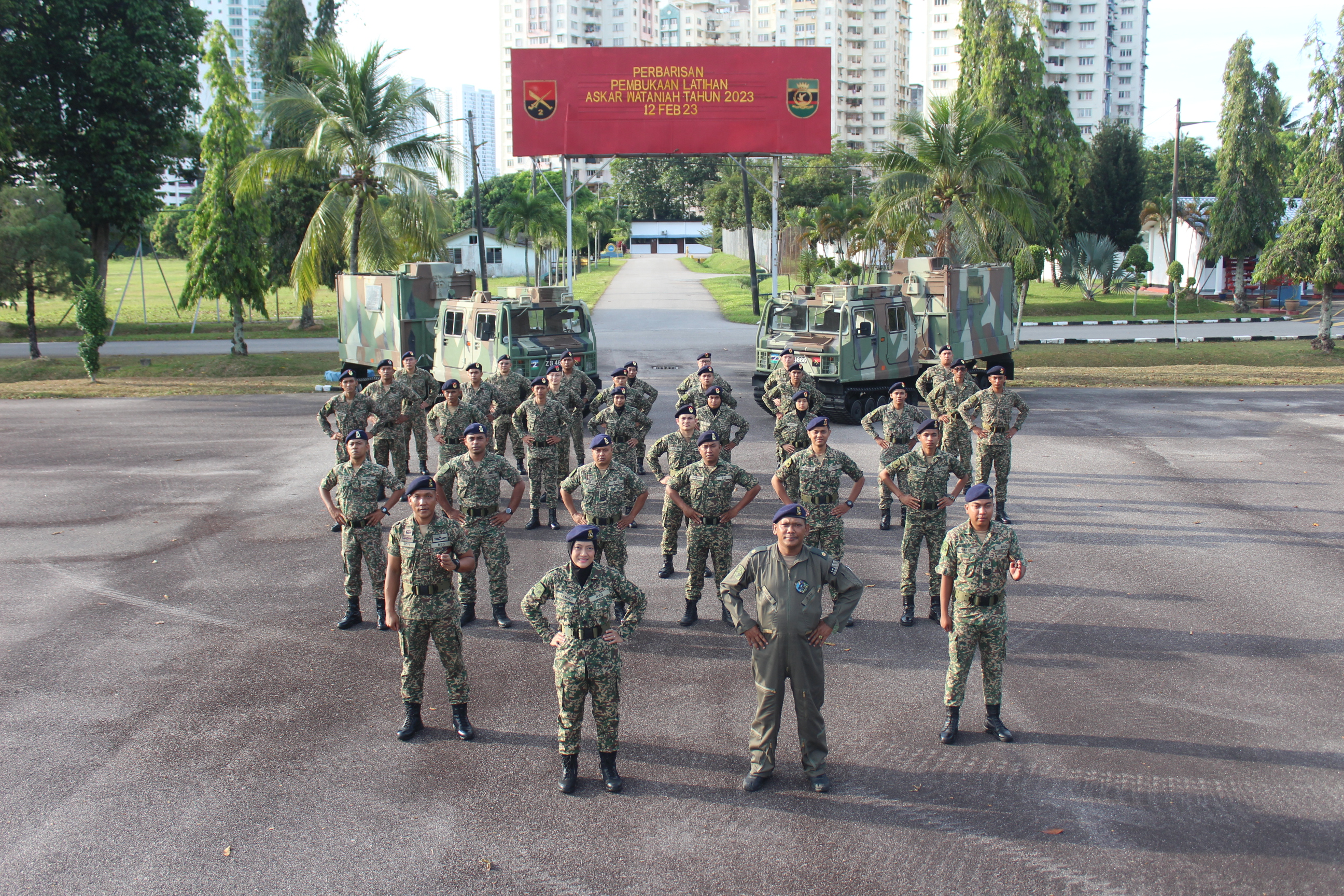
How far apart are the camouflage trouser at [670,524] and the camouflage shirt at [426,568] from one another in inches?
122

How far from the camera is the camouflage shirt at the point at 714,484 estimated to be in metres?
8.70

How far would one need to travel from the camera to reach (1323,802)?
599 cm

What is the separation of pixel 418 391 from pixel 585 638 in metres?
8.78

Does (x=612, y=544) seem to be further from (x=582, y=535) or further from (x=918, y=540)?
(x=582, y=535)

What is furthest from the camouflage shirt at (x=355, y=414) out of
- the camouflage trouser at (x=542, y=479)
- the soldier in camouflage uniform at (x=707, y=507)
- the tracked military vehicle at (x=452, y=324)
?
the soldier in camouflage uniform at (x=707, y=507)

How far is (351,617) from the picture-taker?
900 cm

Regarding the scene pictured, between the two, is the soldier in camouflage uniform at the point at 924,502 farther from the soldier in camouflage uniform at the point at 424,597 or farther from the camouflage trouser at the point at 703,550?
the soldier in camouflage uniform at the point at 424,597

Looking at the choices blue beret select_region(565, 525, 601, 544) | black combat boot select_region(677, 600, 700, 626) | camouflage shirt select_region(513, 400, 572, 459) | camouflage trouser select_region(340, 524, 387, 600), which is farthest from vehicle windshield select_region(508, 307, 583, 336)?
blue beret select_region(565, 525, 601, 544)

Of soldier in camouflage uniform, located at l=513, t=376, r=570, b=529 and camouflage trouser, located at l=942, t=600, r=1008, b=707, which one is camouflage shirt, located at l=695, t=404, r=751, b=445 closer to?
soldier in camouflage uniform, located at l=513, t=376, r=570, b=529

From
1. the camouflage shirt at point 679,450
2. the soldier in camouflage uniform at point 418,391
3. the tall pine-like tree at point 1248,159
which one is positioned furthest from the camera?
the tall pine-like tree at point 1248,159

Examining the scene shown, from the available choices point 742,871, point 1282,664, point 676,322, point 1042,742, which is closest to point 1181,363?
point 676,322

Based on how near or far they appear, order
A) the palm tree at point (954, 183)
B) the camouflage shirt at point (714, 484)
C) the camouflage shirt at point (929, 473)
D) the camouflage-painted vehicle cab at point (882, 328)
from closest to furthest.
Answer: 1. the camouflage shirt at point (714, 484)
2. the camouflage shirt at point (929, 473)
3. the camouflage-painted vehicle cab at point (882, 328)
4. the palm tree at point (954, 183)

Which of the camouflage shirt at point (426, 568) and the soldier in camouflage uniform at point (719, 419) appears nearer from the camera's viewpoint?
the camouflage shirt at point (426, 568)

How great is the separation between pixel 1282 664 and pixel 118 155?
103 feet
